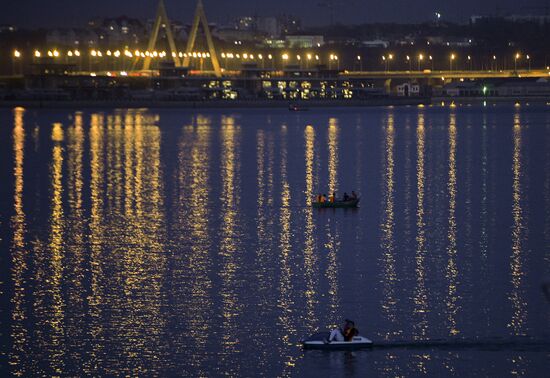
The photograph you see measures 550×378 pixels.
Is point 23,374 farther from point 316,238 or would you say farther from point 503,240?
Result: point 503,240

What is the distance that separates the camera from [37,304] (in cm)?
1122

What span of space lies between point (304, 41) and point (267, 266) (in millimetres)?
90351

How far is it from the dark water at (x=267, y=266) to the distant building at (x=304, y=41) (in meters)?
74.2

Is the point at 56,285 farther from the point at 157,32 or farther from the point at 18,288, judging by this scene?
the point at 157,32

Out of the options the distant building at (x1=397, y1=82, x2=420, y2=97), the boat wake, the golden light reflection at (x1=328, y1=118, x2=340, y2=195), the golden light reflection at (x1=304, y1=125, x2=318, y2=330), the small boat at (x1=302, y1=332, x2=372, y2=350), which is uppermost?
the distant building at (x1=397, y1=82, x2=420, y2=97)

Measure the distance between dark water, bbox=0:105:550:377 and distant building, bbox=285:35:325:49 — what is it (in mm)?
74244

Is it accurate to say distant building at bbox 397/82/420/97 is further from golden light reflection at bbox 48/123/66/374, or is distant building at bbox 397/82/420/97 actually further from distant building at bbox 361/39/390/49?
golden light reflection at bbox 48/123/66/374

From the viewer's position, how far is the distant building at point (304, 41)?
328 feet

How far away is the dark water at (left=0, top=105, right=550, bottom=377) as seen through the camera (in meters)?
9.65

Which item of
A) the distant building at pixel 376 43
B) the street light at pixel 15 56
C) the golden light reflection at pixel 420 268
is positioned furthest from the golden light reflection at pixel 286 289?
the distant building at pixel 376 43

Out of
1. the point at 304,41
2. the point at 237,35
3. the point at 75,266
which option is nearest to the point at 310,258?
the point at 75,266

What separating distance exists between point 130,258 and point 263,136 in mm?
22449

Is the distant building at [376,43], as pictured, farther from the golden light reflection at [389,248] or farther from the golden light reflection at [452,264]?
the golden light reflection at [452,264]

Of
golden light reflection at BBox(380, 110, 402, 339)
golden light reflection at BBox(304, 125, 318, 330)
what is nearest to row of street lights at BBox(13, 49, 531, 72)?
golden light reflection at BBox(380, 110, 402, 339)
